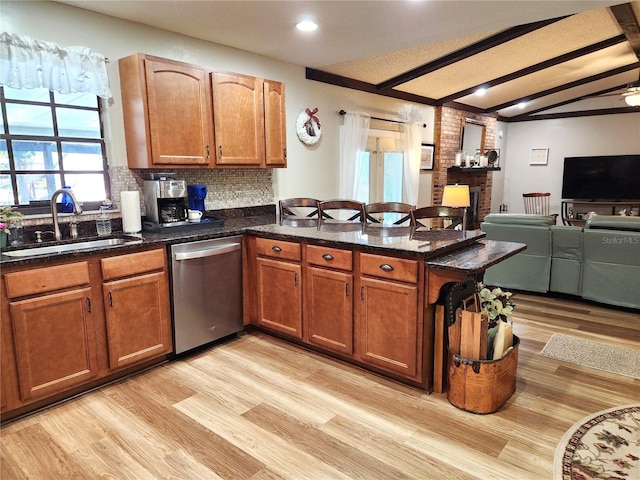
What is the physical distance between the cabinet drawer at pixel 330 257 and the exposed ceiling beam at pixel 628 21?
3.70 meters

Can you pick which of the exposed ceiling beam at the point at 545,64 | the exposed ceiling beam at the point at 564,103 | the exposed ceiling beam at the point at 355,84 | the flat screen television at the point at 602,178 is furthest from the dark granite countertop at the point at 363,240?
the flat screen television at the point at 602,178

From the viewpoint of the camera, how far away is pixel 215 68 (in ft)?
11.9

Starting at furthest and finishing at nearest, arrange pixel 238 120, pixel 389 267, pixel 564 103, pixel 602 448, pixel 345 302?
pixel 564 103 → pixel 238 120 → pixel 345 302 → pixel 389 267 → pixel 602 448

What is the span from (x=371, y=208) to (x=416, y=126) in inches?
116

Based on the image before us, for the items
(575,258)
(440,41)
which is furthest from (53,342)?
(575,258)

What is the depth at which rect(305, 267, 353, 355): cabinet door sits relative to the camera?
9.11 feet

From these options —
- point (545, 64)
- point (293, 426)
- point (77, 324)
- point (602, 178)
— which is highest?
point (545, 64)

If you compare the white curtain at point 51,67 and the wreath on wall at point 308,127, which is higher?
the white curtain at point 51,67

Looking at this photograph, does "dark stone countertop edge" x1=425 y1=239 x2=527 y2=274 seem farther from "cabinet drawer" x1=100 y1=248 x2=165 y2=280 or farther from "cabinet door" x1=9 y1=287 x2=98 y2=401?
"cabinet door" x1=9 y1=287 x2=98 y2=401

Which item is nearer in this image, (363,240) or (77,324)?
(77,324)

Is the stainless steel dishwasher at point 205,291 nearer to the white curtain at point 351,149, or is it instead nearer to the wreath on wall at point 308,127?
the wreath on wall at point 308,127

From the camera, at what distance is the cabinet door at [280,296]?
3076mm

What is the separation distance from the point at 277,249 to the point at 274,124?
1.27 metres

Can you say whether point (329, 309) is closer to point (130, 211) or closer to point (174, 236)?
point (174, 236)
